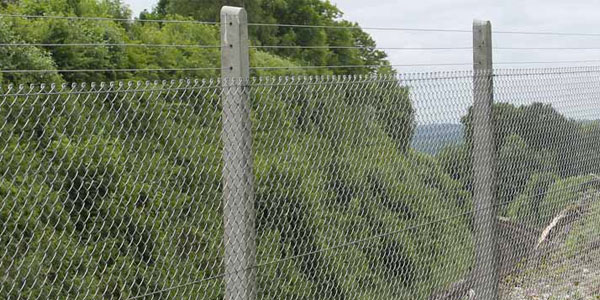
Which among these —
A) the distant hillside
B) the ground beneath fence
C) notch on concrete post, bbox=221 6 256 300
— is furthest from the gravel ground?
notch on concrete post, bbox=221 6 256 300

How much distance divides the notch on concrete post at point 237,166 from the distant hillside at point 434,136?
6.39 feet

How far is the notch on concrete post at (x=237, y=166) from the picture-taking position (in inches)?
184

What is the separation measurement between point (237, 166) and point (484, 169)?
8.80ft

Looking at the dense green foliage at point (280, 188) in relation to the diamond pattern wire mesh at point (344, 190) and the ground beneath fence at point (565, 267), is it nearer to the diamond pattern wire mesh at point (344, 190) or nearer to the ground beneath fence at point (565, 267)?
the diamond pattern wire mesh at point (344, 190)

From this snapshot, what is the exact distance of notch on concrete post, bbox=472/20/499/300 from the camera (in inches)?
264

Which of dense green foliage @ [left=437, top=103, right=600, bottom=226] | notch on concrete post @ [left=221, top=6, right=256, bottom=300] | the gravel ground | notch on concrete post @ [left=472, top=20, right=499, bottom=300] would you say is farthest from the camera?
the gravel ground

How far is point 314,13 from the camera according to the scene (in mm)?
31188

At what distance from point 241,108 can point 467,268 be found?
2.98 meters

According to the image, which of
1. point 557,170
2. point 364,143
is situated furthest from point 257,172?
point 557,170

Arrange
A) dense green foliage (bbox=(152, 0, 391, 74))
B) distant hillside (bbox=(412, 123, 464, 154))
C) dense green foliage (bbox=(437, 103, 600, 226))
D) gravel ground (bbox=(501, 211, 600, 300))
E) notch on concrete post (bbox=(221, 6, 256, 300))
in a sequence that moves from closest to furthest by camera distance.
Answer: notch on concrete post (bbox=(221, 6, 256, 300)) < distant hillside (bbox=(412, 123, 464, 154)) < dense green foliage (bbox=(437, 103, 600, 226)) < gravel ground (bbox=(501, 211, 600, 300)) < dense green foliage (bbox=(152, 0, 391, 74))

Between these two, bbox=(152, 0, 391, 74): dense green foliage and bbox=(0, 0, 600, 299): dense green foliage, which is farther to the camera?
bbox=(152, 0, 391, 74): dense green foliage

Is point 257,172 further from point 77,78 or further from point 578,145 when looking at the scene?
point 578,145

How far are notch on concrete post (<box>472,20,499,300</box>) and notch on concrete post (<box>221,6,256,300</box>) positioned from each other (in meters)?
2.47

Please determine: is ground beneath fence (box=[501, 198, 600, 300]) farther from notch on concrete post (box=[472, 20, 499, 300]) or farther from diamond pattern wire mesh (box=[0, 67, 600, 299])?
notch on concrete post (box=[472, 20, 499, 300])
